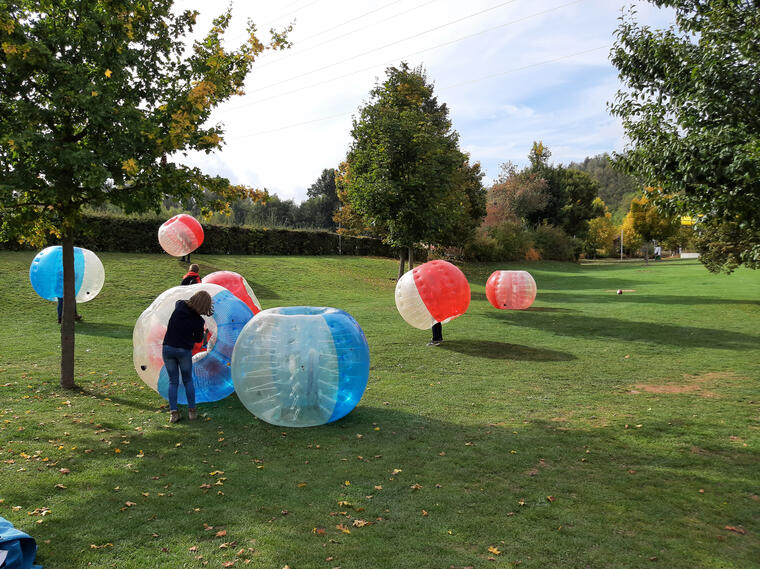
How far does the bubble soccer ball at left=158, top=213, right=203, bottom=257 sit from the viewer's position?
2373cm

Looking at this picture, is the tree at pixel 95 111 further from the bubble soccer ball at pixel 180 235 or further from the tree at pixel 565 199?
the tree at pixel 565 199

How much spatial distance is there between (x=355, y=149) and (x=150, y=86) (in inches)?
725

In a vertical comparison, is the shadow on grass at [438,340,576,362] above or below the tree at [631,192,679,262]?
below

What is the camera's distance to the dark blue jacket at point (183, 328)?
7.54 m

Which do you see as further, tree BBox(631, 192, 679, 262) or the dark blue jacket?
tree BBox(631, 192, 679, 262)

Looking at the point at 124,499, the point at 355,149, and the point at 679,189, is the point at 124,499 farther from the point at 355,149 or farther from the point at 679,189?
the point at 355,149

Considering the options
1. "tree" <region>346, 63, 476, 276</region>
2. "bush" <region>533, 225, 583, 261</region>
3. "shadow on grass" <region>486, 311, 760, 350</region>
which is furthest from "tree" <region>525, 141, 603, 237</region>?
"shadow on grass" <region>486, 311, 760, 350</region>

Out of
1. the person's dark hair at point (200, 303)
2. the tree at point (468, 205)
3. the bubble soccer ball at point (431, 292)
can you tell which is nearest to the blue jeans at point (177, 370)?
the person's dark hair at point (200, 303)

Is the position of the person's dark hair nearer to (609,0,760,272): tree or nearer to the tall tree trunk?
the tall tree trunk

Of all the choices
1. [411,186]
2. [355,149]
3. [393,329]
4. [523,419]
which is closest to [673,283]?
[411,186]

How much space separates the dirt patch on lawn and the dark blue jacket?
804cm

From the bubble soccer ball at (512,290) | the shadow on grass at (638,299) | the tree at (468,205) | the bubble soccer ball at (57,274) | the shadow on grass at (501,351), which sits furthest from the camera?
the tree at (468,205)

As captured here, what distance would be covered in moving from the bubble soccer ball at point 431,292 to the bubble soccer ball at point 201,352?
6.17 meters

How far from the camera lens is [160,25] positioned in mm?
9000
